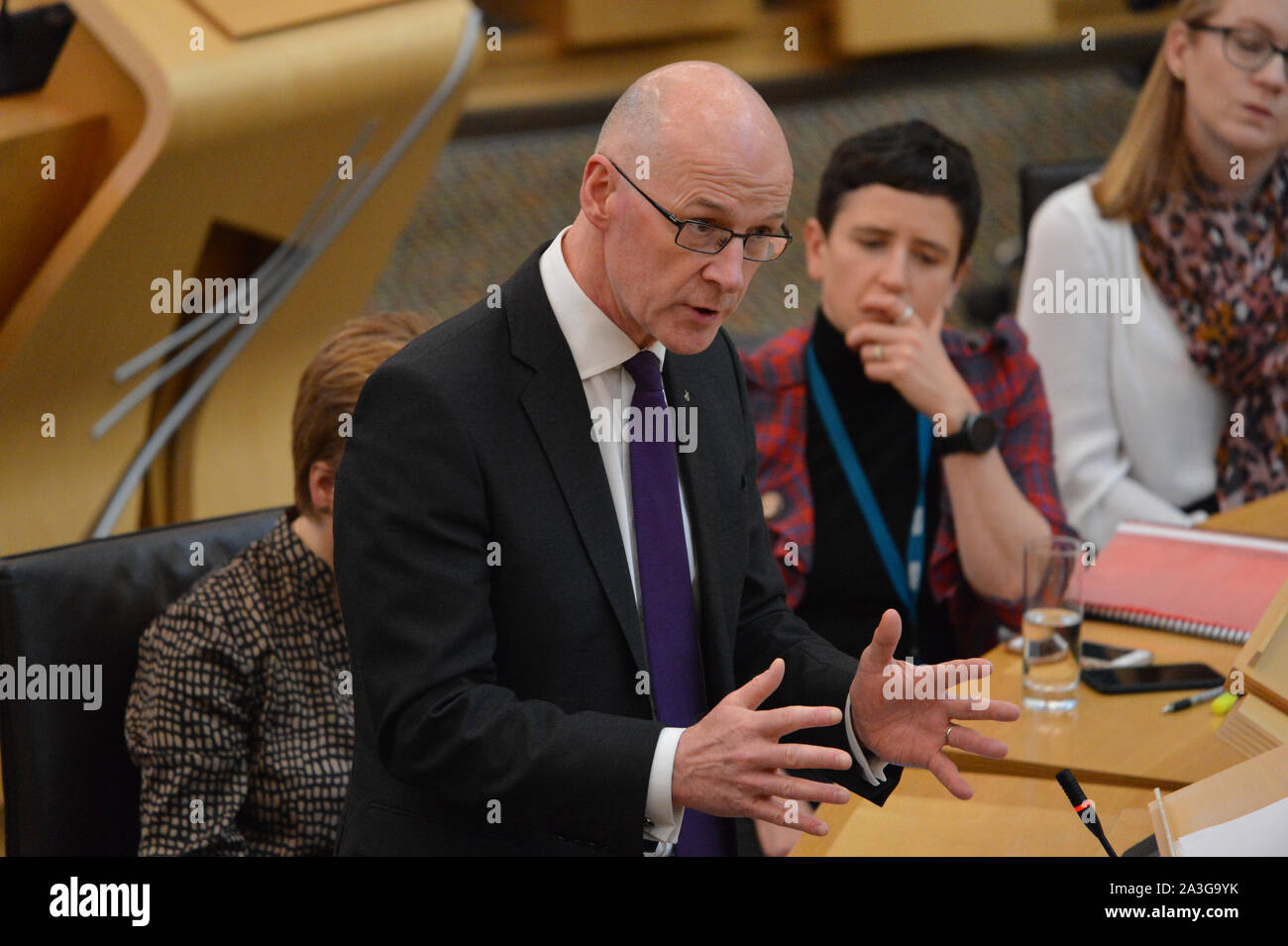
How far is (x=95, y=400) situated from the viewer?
8.26ft

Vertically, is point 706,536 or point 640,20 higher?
point 640,20

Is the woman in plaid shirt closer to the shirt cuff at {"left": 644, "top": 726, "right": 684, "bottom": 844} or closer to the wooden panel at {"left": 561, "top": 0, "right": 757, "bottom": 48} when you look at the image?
the shirt cuff at {"left": 644, "top": 726, "right": 684, "bottom": 844}

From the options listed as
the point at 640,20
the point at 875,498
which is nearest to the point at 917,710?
the point at 875,498

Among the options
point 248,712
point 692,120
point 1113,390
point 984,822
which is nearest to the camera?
point 692,120

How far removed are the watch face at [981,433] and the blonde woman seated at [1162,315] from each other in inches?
23.1

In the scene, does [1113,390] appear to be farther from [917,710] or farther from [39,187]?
[39,187]

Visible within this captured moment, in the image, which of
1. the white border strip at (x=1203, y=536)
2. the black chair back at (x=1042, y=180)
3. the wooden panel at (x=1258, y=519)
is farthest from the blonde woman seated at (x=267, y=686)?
the black chair back at (x=1042, y=180)

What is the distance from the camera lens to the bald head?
131 centimetres

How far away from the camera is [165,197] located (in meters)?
2.36

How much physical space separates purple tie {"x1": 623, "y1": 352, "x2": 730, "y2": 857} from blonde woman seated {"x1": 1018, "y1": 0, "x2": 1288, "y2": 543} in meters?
1.44

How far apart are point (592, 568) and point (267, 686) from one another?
1.80ft

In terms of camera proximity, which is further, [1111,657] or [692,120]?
[1111,657]

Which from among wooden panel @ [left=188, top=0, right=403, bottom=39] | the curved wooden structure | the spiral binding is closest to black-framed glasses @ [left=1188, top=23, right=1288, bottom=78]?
the spiral binding

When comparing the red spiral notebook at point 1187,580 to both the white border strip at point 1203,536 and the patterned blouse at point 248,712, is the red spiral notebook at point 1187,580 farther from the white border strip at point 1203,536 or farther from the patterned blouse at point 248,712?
the patterned blouse at point 248,712
